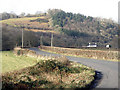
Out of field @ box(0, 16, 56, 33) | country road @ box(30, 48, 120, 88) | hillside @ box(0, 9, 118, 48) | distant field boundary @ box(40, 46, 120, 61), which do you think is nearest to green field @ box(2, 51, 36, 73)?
country road @ box(30, 48, 120, 88)

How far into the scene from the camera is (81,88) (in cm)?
934

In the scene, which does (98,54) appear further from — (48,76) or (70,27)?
(70,27)

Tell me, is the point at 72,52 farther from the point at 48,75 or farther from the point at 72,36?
the point at 72,36

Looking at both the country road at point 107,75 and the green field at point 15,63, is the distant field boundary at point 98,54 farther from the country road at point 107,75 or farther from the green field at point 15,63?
the green field at point 15,63

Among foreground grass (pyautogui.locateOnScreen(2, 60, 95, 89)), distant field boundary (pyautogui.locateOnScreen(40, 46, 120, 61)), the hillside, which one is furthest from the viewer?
the hillside

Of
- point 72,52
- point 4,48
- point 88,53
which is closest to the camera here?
point 88,53

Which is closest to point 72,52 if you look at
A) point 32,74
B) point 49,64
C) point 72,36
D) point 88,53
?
point 88,53

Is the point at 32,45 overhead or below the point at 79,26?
below

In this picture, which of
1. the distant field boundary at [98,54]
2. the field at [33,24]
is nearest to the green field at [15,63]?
the distant field boundary at [98,54]

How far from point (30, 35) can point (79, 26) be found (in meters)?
51.3

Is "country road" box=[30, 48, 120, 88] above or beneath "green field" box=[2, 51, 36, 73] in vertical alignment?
above

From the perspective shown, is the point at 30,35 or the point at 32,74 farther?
the point at 30,35

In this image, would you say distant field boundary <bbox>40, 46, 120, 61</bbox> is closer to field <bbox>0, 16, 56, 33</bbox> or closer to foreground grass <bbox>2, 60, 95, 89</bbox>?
foreground grass <bbox>2, 60, 95, 89</bbox>

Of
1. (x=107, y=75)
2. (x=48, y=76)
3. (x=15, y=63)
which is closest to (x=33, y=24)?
(x=15, y=63)
